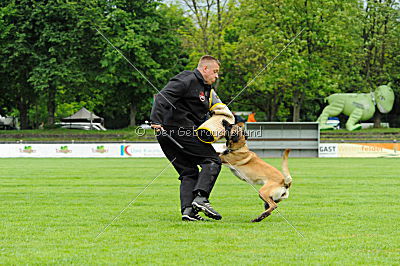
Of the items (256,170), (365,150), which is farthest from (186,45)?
(256,170)

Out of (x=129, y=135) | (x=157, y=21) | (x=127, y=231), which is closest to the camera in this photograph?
(x=127, y=231)

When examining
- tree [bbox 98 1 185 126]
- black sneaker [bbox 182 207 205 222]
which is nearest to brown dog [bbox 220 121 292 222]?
black sneaker [bbox 182 207 205 222]

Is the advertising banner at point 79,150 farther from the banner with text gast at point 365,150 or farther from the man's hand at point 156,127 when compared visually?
the man's hand at point 156,127

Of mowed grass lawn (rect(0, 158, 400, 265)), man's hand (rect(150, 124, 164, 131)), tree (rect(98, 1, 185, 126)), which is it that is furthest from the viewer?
tree (rect(98, 1, 185, 126))

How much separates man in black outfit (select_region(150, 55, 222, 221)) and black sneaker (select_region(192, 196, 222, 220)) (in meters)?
0.01

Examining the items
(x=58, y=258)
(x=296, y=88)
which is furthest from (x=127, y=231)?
(x=296, y=88)

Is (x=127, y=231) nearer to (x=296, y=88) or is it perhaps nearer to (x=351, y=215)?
(x=351, y=215)

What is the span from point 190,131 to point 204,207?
1.07m

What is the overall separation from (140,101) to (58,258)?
4799 centimetres

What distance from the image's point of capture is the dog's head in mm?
8773

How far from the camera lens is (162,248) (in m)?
6.30

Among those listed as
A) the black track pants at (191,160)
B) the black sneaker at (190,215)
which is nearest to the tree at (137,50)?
the black track pants at (191,160)

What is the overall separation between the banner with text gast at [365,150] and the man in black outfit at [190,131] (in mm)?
27066

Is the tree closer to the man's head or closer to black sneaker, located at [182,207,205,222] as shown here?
the man's head
